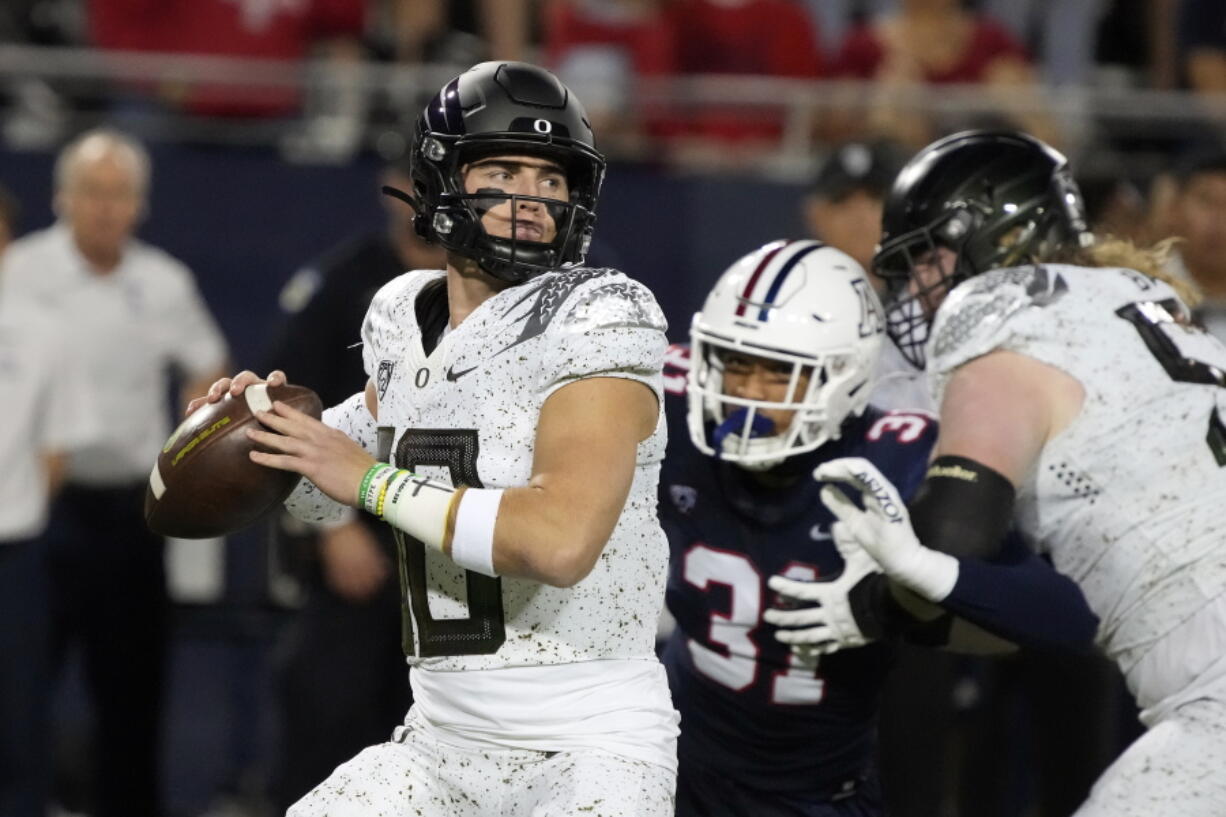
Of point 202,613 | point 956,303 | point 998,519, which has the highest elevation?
point 956,303

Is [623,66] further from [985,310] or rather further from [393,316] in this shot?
[393,316]

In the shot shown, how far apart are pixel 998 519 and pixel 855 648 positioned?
0.56 metres

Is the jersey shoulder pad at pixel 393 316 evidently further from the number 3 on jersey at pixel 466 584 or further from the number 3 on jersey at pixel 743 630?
the number 3 on jersey at pixel 743 630

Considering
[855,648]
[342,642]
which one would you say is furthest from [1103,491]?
[342,642]

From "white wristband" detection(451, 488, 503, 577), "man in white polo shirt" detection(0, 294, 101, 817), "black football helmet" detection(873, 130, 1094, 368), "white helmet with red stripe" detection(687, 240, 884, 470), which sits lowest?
"man in white polo shirt" detection(0, 294, 101, 817)

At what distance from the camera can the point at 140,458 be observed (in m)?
6.26

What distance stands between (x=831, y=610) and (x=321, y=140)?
12.5 feet

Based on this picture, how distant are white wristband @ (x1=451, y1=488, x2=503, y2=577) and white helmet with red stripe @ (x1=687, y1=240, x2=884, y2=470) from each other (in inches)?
37.5

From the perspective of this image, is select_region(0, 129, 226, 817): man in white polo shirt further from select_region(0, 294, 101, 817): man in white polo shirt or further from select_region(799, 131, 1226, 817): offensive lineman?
select_region(799, 131, 1226, 817): offensive lineman

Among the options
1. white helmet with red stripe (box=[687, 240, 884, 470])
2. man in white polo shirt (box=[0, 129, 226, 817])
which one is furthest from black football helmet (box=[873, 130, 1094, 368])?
man in white polo shirt (box=[0, 129, 226, 817])

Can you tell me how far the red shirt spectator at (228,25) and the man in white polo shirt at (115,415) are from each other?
512 millimetres

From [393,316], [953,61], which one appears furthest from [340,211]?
[393,316]

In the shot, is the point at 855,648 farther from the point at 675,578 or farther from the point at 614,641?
the point at 614,641

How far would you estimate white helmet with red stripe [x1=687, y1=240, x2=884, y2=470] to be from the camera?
374cm
